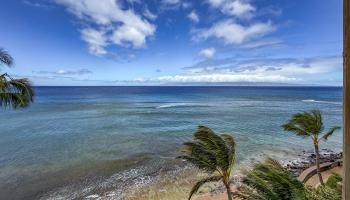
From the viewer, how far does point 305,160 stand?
23.5 m

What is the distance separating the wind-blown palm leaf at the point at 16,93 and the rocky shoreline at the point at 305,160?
19393 mm

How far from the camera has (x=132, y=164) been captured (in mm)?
22969

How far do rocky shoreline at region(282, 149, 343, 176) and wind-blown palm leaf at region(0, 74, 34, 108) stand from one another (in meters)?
19.4

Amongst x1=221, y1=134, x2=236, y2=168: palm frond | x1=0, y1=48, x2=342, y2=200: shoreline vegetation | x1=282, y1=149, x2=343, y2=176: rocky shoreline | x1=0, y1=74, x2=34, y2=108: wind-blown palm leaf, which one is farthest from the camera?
x1=282, y1=149, x2=343, y2=176: rocky shoreline

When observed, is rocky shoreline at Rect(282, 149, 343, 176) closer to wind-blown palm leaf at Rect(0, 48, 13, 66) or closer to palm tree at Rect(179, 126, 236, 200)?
palm tree at Rect(179, 126, 236, 200)

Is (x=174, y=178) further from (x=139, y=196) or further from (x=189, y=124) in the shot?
(x=189, y=124)

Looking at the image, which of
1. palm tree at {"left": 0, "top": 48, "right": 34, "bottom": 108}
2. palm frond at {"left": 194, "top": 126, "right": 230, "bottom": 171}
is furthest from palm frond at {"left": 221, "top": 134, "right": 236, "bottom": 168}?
palm tree at {"left": 0, "top": 48, "right": 34, "bottom": 108}

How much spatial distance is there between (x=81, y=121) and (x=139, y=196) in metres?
30.5

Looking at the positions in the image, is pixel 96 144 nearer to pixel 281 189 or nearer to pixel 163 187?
pixel 163 187

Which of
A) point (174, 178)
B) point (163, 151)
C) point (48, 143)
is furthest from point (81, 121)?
point (174, 178)

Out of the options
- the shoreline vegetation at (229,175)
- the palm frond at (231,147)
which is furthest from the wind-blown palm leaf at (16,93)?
the palm frond at (231,147)

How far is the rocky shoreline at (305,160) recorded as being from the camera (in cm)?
2138

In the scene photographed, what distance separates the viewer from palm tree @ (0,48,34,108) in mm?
9445

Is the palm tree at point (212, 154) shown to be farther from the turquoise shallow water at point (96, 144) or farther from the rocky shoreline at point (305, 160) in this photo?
the turquoise shallow water at point (96, 144)
